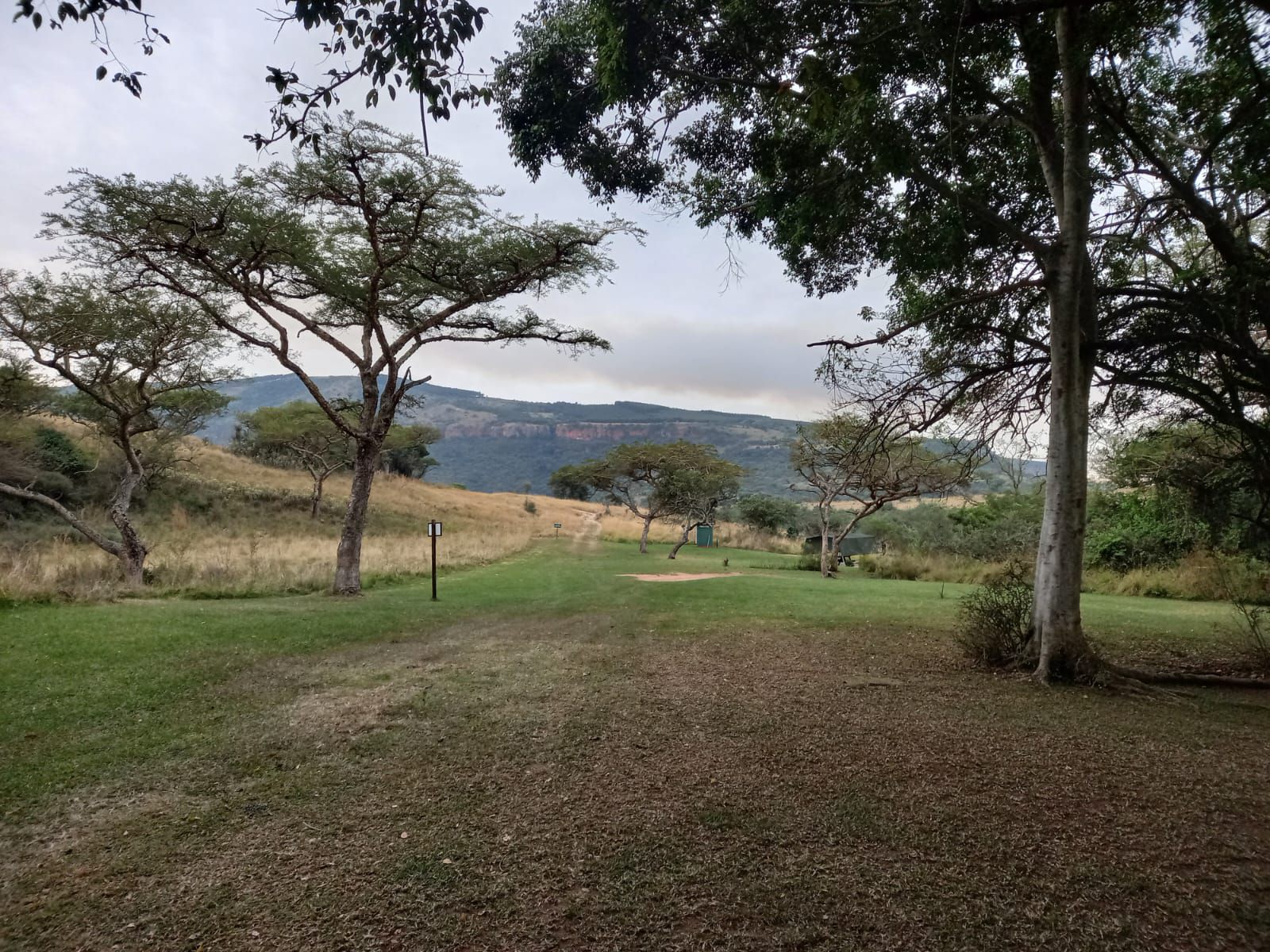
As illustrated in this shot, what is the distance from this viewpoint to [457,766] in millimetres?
3691

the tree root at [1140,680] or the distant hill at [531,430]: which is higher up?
the distant hill at [531,430]

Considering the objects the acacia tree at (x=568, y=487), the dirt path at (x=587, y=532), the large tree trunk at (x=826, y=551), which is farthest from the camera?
the acacia tree at (x=568, y=487)

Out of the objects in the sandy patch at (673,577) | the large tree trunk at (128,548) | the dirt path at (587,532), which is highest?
the large tree trunk at (128,548)

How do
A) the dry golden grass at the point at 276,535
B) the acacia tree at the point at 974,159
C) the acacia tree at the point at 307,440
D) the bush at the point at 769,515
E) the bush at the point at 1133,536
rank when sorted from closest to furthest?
the acacia tree at the point at 974,159 → the dry golden grass at the point at 276,535 → the bush at the point at 1133,536 → the acacia tree at the point at 307,440 → the bush at the point at 769,515

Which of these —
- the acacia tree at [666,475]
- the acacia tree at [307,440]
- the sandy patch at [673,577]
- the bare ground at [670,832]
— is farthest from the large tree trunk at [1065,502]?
the acacia tree at [307,440]

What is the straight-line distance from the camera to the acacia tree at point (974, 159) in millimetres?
5223

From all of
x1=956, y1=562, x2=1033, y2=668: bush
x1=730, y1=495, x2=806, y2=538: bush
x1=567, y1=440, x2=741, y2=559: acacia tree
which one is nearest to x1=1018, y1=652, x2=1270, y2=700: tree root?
x1=956, y1=562, x2=1033, y2=668: bush

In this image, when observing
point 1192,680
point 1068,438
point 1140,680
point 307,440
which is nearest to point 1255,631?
point 1192,680

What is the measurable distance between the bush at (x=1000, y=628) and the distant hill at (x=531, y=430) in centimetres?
9765

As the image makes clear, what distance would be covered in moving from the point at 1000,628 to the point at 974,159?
536 cm

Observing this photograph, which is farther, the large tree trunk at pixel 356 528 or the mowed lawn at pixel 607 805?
the large tree trunk at pixel 356 528

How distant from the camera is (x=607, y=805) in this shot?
3.20m

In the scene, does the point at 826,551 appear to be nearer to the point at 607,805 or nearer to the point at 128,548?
the point at 128,548

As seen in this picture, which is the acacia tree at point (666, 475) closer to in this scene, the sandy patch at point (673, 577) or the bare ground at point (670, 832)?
the sandy patch at point (673, 577)
